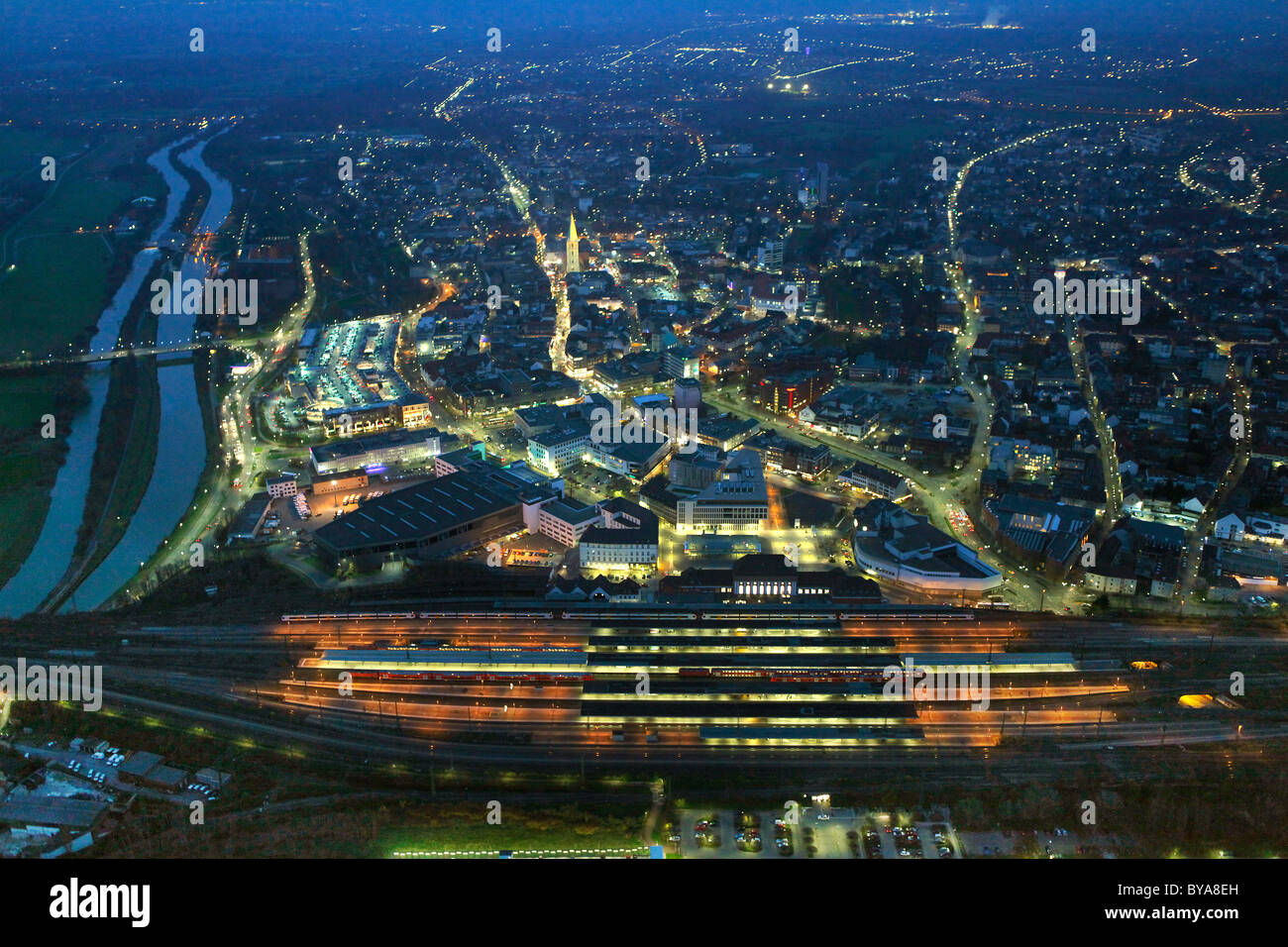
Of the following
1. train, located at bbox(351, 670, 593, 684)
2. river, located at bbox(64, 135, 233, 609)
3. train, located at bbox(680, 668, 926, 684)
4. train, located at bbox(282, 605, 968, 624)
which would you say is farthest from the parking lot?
river, located at bbox(64, 135, 233, 609)

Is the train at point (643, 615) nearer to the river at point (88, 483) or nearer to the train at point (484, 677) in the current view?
the train at point (484, 677)

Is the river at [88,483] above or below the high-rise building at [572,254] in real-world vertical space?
below

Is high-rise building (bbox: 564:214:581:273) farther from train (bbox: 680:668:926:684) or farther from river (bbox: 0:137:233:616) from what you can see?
train (bbox: 680:668:926:684)

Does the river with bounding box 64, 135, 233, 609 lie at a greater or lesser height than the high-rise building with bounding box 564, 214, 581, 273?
lesser

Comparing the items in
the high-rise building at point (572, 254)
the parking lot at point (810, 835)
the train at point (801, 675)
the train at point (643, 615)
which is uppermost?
the high-rise building at point (572, 254)

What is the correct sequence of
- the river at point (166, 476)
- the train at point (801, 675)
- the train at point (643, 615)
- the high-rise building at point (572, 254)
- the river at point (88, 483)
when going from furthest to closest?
the high-rise building at point (572, 254), the river at point (166, 476), the river at point (88, 483), the train at point (643, 615), the train at point (801, 675)

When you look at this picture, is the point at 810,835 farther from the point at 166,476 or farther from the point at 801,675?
the point at 166,476

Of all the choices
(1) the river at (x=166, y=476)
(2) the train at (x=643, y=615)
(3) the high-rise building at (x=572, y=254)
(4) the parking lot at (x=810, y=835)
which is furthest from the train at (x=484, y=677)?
(3) the high-rise building at (x=572, y=254)

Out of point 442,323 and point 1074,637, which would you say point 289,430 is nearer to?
point 442,323

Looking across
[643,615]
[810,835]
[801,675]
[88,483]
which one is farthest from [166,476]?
[810,835]
